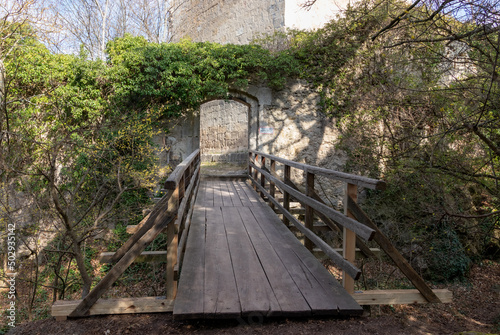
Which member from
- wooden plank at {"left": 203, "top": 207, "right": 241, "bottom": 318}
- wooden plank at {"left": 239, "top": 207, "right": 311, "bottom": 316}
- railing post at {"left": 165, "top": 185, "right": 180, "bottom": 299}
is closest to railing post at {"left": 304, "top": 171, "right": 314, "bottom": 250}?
wooden plank at {"left": 239, "top": 207, "right": 311, "bottom": 316}

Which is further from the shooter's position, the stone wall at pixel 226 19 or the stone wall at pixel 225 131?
the stone wall at pixel 225 131

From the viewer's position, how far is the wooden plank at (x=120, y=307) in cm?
245

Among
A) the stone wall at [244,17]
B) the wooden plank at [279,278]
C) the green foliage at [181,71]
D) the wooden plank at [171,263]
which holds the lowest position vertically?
the wooden plank at [279,278]

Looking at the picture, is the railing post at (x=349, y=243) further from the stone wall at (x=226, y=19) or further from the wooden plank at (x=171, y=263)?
the stone wall at (x=226, y=19)

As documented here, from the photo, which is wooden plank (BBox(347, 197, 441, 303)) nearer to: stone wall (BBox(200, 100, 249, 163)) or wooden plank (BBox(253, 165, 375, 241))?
wooden plank (BBox(253, 165, 375, 241))

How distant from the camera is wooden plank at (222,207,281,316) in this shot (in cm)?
224

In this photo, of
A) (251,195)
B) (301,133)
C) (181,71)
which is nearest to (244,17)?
(181,71)

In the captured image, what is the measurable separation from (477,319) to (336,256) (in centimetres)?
425

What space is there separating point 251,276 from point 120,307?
981mm

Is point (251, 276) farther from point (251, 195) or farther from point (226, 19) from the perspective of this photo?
point (226, 19)

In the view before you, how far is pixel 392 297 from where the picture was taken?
2.58 m

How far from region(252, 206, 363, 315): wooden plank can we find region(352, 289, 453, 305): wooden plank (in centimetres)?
15

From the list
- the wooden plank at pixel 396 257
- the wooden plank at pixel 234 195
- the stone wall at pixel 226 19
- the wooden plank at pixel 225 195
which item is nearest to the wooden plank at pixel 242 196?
the wooden plank at pixel 234 195

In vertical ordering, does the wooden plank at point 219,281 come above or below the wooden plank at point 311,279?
above
